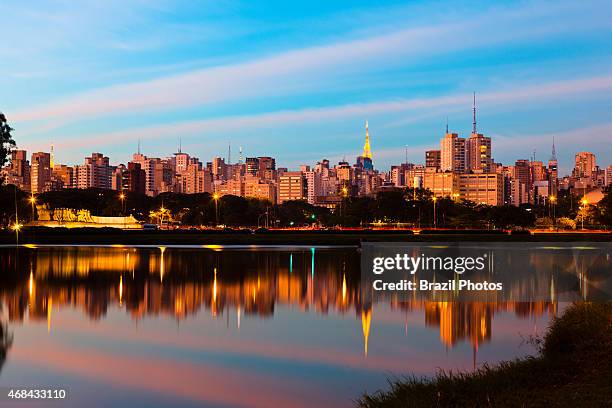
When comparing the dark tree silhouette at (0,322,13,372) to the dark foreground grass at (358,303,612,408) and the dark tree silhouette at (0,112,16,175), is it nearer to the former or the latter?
the dark foreground grass at (358,303,612,408)

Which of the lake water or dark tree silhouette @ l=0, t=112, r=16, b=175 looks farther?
dark tree silhouette @ l=0, t=112, r=16, b=175

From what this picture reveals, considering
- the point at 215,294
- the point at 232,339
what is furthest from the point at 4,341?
the point at 215,294

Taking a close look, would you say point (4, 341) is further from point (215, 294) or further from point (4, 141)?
point (4, 141)

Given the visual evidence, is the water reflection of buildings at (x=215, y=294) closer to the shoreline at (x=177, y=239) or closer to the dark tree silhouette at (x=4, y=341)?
the dark tree silhouette at (x=4, y=341)

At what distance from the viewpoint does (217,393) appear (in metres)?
13.8

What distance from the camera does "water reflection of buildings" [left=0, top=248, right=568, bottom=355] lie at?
23.1m

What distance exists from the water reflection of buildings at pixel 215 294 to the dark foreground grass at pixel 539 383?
3.41 m

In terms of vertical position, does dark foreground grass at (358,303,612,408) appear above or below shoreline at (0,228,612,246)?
above

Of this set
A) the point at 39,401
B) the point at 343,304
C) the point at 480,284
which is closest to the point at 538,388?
the point at 39,401

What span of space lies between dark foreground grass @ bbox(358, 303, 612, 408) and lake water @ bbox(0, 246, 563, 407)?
4.49 feet

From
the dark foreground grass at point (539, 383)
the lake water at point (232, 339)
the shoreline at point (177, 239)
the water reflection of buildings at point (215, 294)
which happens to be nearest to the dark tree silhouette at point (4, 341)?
the lake water at point (232, 339)

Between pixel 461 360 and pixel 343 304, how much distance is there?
1017 centimetres

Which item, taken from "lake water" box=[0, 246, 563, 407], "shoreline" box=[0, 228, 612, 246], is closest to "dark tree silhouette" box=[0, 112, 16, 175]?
"shoreline" box=[0, 228, 612, 246]

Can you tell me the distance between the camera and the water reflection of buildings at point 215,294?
23062 mm
